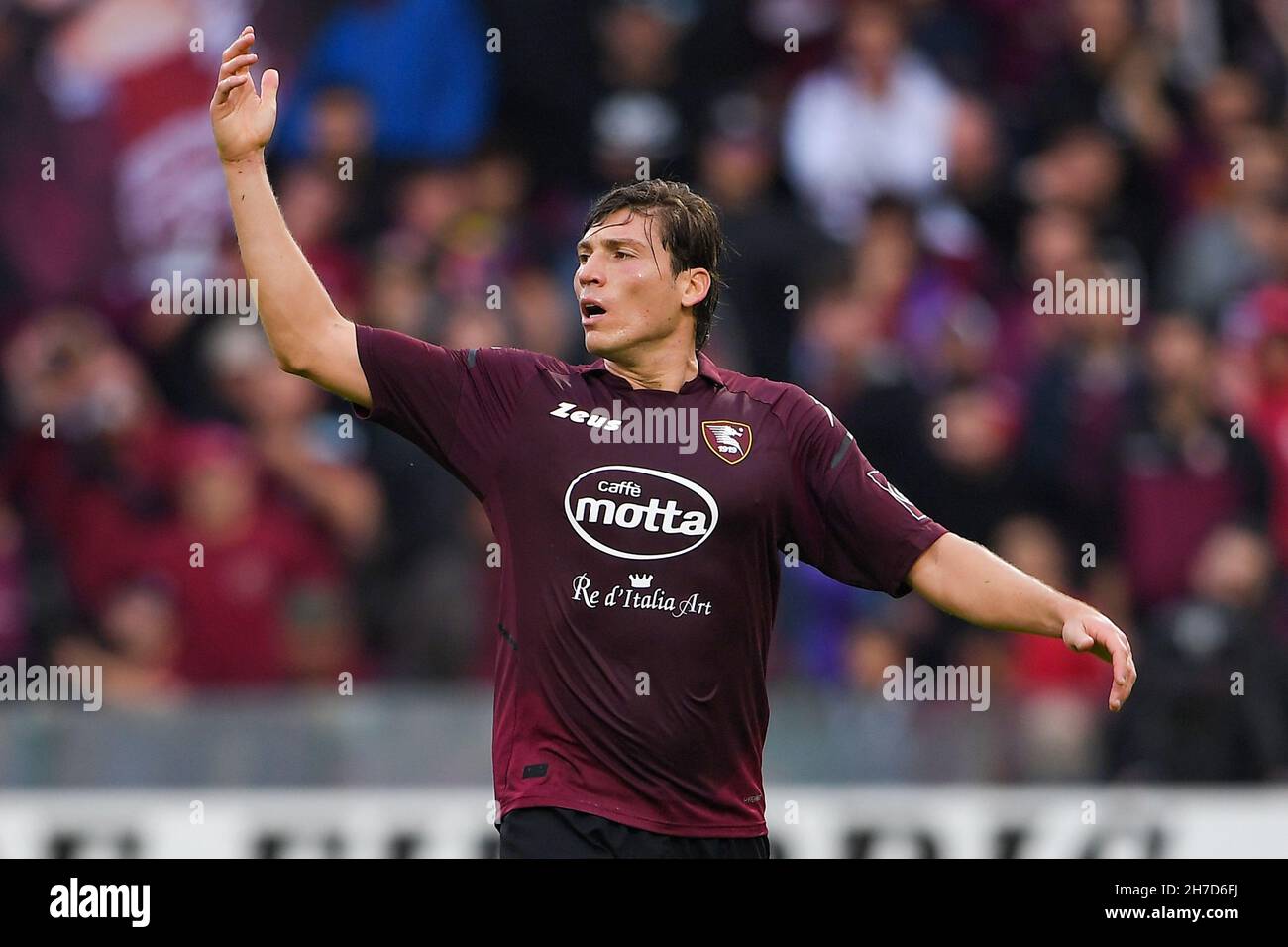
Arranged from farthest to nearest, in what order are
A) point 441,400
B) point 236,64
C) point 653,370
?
point 653,370 < point 441,400 < point 236,64

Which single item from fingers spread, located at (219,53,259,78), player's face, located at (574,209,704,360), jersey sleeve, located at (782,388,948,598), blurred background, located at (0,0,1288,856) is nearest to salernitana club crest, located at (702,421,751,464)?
jersey sleeve, located at (782,388,948,598)

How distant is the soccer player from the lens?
18.6 ft

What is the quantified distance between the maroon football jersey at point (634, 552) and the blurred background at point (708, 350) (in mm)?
3271

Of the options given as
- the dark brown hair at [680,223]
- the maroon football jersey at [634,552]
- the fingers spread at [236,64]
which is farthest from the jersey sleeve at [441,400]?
the fingers spread at [236,64]

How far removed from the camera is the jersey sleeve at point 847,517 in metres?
6.00

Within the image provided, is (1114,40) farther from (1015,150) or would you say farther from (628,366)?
(628,366)

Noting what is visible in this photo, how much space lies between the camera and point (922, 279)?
1134 cm

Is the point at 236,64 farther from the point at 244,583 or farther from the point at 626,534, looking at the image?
the point at 244,583

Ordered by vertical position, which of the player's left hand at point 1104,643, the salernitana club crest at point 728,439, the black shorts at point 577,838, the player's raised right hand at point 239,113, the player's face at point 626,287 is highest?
the player's raised right hand at point 239,113

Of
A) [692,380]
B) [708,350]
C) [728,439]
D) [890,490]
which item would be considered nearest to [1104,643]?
[890,490]

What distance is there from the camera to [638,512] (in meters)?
5.77

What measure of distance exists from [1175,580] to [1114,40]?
358cm

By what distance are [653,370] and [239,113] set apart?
1335 mm

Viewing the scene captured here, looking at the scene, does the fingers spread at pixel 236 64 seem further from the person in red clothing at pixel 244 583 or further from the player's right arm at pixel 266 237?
the person in red clothing at pixel 244 583
